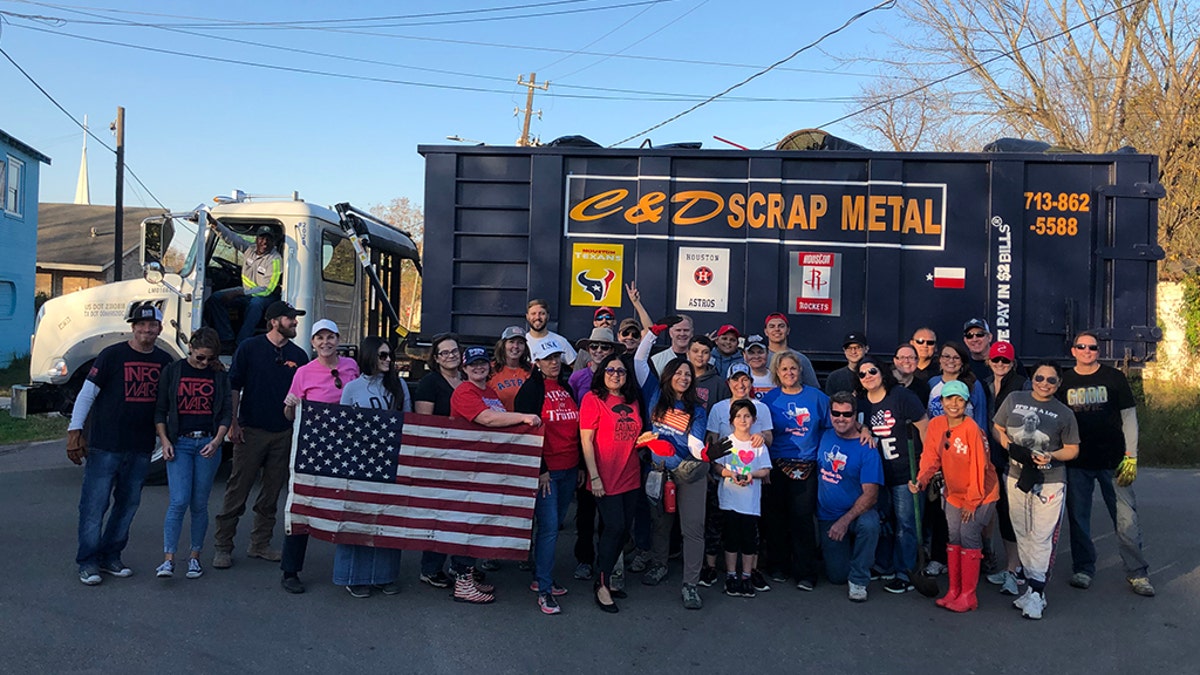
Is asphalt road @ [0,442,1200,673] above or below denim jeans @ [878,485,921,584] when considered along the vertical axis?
below

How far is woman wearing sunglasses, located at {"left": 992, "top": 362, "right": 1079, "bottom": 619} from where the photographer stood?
554cm

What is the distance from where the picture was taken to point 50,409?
8664 millimetres

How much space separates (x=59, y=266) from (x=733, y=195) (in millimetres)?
28901

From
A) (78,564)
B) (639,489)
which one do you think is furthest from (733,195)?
(78,564)

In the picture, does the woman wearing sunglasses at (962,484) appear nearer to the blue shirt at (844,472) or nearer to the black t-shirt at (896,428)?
the black t-shirt at (896,428)

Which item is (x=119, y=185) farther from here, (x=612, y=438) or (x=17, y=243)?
(x=612, y=438)

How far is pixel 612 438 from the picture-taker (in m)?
5.48

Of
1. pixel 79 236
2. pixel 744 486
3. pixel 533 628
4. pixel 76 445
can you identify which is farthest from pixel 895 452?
pixel 79 236

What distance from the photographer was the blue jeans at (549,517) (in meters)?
5.42

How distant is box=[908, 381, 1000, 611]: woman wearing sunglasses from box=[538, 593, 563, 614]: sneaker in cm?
247

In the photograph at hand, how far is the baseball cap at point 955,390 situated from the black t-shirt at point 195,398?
15.9ft

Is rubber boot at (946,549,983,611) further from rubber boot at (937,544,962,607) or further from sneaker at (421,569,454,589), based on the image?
sneaker at (421,569,454,589)

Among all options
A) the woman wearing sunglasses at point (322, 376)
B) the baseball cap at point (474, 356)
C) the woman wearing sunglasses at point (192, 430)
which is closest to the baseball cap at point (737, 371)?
the baseball cap at point (474, 356)

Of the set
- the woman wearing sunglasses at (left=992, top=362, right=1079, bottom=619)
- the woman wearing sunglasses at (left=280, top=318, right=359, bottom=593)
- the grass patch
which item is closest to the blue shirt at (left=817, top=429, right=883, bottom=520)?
the woman wearing sunglasses at (left=992, top=362, right=1079, bottom=619)
